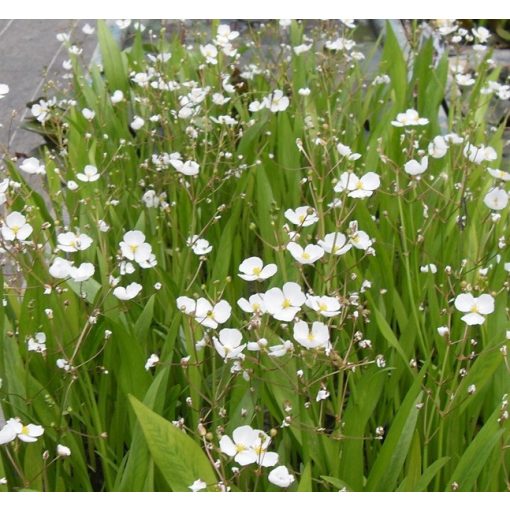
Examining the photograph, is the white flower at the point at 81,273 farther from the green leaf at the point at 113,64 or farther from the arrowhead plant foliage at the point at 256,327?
the green leaf at the point at 113,64

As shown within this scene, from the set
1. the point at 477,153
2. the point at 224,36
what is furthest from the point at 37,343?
the point at 224,36

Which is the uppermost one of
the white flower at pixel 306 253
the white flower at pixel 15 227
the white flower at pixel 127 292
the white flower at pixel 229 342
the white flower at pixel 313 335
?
the white flower at pixel 15 227

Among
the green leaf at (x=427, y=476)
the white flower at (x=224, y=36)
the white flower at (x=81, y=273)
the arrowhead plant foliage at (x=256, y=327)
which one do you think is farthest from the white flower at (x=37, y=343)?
the white flower at (x=224, y=36)

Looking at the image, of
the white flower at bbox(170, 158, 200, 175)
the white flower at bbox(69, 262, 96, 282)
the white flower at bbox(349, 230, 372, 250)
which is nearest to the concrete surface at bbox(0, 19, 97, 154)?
the white flower at bbox(170, 158, 200, 175)

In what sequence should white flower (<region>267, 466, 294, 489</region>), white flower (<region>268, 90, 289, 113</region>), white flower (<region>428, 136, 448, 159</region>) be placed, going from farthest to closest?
1. white flower (<region>268, 90, 289, 113</region>)
2. white flower (<region>428, 136, 448, 159</region>)
3. white flower (<region>267, 466, 294, 489</region>)

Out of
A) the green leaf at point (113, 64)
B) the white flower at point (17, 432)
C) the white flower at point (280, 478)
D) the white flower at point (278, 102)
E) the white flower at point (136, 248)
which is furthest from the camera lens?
the green leaf at point (113, 64)

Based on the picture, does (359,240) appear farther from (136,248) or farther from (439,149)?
(439,149)

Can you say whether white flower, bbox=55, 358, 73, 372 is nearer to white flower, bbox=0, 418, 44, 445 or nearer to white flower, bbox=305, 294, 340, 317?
white flower, bbox=0, 418, 44, 445
